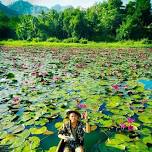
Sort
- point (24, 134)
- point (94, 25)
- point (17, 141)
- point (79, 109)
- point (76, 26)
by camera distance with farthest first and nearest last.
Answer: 1. point (94, 25)
2. point (76, 26)
3. point (79, 109)
4. point (24, 134)
5. point (17, 141)

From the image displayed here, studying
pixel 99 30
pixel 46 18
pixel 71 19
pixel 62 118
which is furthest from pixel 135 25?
pixel 62 118

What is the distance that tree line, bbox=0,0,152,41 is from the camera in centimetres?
6166

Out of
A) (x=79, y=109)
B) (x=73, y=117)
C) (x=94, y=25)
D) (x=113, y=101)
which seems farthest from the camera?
(x=94, y=25)

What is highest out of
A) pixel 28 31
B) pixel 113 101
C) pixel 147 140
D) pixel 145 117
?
pixel 147 140

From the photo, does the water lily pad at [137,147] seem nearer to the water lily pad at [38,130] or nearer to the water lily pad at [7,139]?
the water lily pad at [38,130]

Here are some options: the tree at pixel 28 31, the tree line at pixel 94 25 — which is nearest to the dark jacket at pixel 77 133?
the tree line at pixel 94 25

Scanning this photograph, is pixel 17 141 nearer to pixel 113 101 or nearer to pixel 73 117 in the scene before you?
pixel 73 117

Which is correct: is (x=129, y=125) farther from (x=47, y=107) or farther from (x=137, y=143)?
(x=47, y=107)

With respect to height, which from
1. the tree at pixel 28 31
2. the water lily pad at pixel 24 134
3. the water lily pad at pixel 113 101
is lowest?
the tree at pixel 28 31

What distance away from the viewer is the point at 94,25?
69.4m

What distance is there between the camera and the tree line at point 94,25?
61656mm

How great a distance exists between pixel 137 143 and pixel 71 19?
62517 millimetres

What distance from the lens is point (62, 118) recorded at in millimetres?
8203

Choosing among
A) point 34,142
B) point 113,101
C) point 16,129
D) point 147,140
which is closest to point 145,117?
point 147,140
